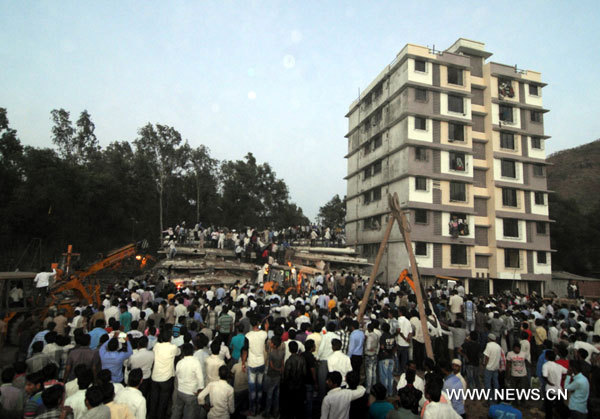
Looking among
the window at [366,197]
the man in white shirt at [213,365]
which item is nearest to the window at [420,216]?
the window at [366,197]

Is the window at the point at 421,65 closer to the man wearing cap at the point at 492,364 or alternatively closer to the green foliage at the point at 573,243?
Answer: the green foliage at the point at 573,243

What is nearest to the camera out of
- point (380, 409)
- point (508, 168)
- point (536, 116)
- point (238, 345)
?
point (380, 409)

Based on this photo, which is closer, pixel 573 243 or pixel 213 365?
pixel 213 365

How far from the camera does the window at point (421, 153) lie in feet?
103

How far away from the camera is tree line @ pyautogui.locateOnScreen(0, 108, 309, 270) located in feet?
94.9

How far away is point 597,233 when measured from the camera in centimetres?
4106

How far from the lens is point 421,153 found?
103 feet

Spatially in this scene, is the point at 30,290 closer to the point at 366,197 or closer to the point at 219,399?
the point at 219,399

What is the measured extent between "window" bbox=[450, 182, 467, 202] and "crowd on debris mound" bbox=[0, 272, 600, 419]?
880 inches

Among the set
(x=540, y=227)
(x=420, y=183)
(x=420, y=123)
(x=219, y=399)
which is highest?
(x=420, y=123)

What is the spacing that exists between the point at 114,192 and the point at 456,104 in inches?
1344

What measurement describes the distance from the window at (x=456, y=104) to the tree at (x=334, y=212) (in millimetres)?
32160

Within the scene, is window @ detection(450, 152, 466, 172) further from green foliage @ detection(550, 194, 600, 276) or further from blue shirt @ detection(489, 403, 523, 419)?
blue shirt @ detection(489, 403, 523, 419)

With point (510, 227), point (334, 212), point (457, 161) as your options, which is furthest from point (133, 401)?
point (334, 212)
